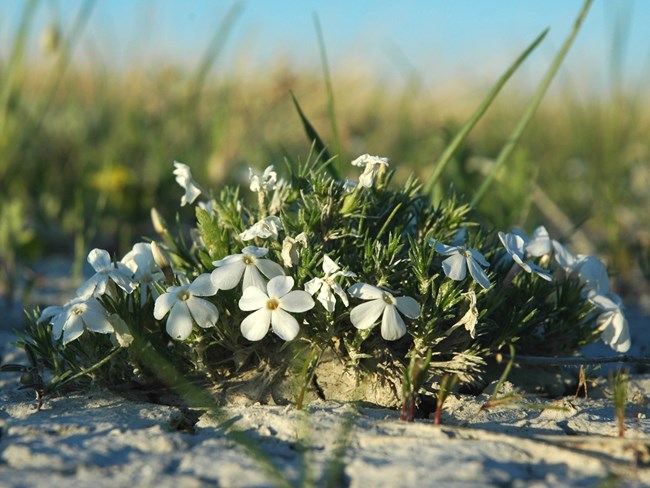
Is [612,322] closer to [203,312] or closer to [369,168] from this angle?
[369,168]

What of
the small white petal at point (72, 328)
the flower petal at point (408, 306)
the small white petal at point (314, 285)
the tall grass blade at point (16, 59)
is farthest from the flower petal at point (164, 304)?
the tall grass blade at point (16, 59)

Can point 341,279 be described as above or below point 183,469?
above

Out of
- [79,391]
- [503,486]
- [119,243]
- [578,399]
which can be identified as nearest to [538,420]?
[578,399]

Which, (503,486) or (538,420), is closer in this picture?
(503,486)

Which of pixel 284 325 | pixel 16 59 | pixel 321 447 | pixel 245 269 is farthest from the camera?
pixel 16 59

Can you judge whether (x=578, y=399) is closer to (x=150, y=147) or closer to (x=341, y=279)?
(x=341, y=279)

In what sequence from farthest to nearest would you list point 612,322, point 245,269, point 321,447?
point 612,322
point 245,269
point 321,447

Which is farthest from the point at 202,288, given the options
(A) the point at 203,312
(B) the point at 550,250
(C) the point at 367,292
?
(B) the point at 550,250
